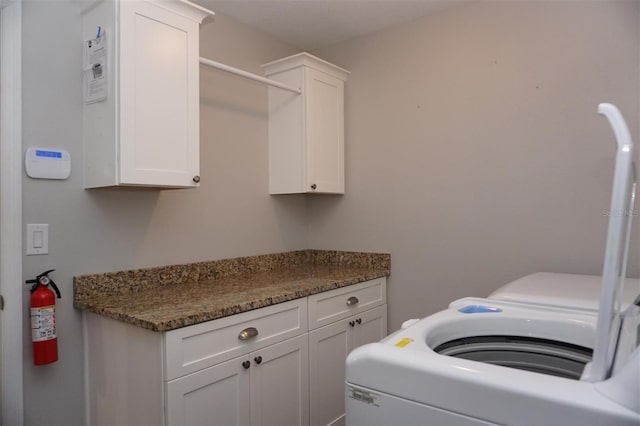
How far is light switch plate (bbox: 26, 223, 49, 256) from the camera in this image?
1705mm

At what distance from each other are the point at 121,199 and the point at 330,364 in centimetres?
137

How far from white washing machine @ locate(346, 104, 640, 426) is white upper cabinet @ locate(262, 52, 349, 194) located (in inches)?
64.8

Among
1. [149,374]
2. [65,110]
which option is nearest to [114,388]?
[149,374]

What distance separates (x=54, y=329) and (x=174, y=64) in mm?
1243

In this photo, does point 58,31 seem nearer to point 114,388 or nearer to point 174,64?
point 174,64

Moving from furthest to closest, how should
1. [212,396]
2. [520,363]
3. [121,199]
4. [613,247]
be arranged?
[121,199] < [212,396] < [520,363] < [613,247]

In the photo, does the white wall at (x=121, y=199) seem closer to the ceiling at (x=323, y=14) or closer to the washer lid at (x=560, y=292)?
the ceiling at (x=323, y=14)

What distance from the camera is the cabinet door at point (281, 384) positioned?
70.8 inches

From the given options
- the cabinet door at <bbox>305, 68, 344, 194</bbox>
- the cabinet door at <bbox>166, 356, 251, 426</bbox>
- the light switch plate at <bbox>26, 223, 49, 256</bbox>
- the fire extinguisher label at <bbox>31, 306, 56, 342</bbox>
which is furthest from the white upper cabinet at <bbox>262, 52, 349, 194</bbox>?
the fire extinguisher label at <bbox>31, 306, 56, 342</bbox>

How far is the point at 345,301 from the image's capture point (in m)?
2.37

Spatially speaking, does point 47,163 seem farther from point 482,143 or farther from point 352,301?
point 482,143

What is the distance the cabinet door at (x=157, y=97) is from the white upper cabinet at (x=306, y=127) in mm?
830

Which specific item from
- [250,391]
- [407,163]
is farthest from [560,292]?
[407,163]

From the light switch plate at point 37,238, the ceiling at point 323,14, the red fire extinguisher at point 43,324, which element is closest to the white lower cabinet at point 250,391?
the red fire extinguisher at point 43,324
